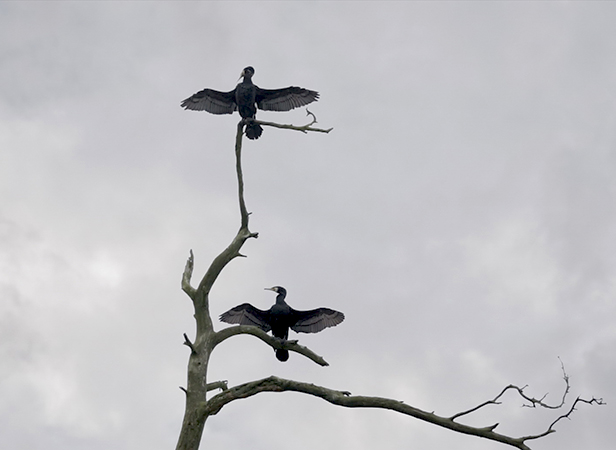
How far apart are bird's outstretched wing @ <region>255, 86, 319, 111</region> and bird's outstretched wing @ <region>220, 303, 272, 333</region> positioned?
169 inches

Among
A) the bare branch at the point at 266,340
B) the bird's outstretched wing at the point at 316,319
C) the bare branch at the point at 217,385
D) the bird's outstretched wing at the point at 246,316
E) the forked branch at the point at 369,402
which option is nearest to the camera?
the forked branch at the point at 369,402

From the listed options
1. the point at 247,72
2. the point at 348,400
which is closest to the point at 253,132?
the point at 247,72


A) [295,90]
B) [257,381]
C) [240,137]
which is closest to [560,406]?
[257,381]

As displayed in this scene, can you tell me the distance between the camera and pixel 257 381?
8.09 metres

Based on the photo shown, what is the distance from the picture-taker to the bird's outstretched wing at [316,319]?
418 inches

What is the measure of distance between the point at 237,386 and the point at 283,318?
2.53 metres

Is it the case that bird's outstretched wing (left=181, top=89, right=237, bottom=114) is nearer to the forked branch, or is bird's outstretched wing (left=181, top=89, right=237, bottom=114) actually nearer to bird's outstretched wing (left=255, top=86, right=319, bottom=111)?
bird's outstretched wing (left=255, top=86, right=319, bottom=111)

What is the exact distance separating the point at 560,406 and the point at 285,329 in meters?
4.40

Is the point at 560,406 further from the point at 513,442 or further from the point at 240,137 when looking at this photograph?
the point at 240,137

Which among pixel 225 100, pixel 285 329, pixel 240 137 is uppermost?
pixel 225 100

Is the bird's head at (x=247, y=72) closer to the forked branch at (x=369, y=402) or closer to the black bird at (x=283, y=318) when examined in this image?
the black bird at (x=283, y=318)

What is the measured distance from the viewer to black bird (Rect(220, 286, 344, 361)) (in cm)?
1063

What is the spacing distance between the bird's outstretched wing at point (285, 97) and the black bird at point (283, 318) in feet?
13.4

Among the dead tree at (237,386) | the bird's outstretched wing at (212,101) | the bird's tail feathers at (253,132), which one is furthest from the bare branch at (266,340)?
the bird's outstretched wing at (212,101)
